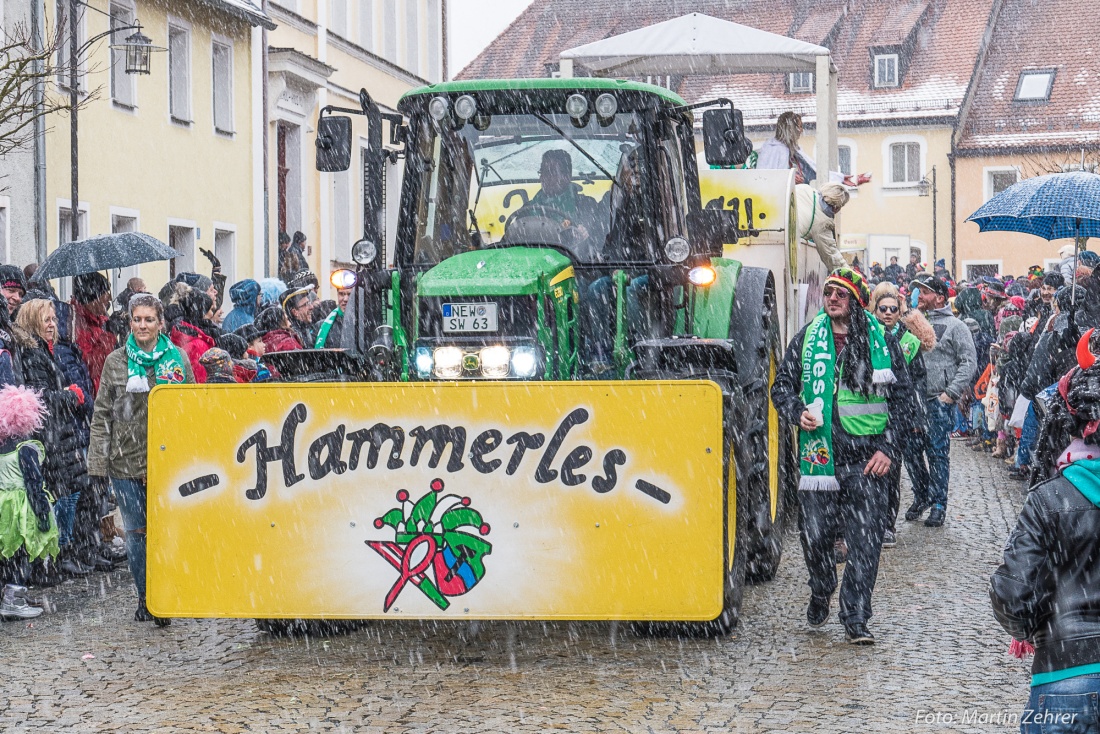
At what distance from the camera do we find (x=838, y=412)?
27.5 feet

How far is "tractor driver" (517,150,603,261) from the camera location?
29.2 feet

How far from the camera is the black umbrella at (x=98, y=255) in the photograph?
12.7 metres

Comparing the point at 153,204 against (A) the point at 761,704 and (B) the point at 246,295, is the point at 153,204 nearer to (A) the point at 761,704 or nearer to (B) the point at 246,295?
(B) the point at 246,295

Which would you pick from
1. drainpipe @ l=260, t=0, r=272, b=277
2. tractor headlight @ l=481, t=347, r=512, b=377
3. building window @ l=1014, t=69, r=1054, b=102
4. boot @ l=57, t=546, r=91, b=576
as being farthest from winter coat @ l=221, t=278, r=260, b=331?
building window @ l=1014, t=69, r=1054, b=102

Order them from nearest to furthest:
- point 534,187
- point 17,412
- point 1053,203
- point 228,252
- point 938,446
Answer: point 534,187 → point 17,412 → point 1053,203 → point 938,446 → point 228,252

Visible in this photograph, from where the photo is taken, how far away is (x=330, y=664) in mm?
7801

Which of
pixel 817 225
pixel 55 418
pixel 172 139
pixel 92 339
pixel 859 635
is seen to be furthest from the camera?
pixel 172 139

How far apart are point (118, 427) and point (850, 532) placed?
12.9ft

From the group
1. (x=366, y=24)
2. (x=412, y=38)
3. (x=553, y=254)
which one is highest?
(x=412, y=38)

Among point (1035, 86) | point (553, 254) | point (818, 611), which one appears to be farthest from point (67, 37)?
point (1035, 86)

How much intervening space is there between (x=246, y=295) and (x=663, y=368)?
21.1 ft

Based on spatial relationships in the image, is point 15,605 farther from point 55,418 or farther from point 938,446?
point 938,446

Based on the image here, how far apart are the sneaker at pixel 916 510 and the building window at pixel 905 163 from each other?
44.2m

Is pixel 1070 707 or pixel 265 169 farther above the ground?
pixel 265 169
